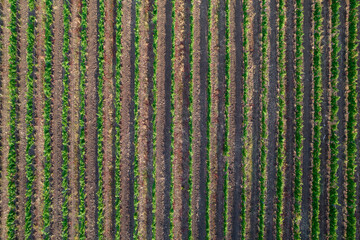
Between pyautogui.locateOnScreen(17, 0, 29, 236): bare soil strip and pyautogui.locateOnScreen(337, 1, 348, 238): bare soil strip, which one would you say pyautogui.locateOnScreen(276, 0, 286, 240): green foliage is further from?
pyautogui.locateOnScreen(17, 0, 29, 236): bare soil strip

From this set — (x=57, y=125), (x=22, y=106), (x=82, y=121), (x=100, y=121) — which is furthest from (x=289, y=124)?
(x=22, y=106)

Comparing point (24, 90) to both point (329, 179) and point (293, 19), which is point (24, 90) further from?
point (329, 179)

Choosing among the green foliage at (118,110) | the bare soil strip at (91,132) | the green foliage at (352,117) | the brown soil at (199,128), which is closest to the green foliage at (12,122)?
the bare soil strip at (91,132)

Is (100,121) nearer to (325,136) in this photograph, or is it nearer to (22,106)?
(22,106)

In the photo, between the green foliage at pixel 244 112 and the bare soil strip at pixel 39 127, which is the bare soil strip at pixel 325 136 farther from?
the bare soil strip at pixel 39 127

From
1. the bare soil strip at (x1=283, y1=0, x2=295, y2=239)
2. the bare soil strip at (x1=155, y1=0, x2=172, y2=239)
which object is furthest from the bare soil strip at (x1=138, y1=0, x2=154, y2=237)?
the bare soil strip at (x1=283, y1=0, x2=295, y2=239)

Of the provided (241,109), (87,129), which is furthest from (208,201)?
(87,129)
